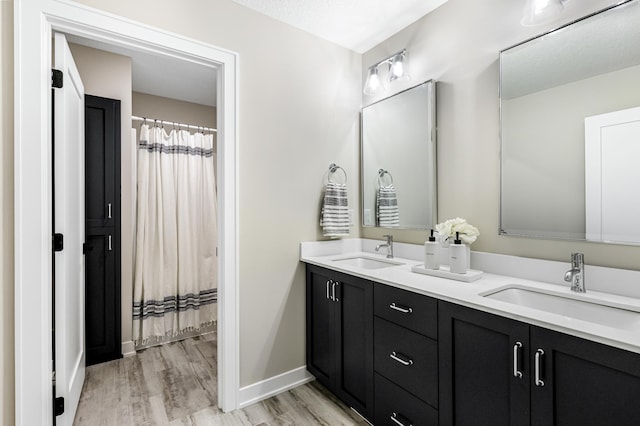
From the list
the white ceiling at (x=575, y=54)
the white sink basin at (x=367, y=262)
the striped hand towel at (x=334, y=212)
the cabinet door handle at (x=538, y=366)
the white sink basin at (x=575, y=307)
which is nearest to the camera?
the cabinet door handle at (x=538, y=366)

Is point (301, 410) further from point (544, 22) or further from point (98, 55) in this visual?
point (98, 55)

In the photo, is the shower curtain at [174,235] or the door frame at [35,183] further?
the shower curtain at [174,235]

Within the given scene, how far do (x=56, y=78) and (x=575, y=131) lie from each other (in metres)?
2.49

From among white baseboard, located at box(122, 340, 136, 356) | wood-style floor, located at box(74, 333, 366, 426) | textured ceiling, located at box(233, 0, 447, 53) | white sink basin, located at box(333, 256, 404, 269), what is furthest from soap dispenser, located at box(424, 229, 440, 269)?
white baseboard, located at box(122, 340, 136, 356)

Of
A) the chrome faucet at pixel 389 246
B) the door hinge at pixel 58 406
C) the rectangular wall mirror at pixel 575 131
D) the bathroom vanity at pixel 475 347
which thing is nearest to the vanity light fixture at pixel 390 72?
the rectangular wall mirror at pixel 575 131

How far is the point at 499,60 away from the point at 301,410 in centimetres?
236

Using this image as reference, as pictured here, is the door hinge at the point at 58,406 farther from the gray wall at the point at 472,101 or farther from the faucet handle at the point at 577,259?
the faucet handle at the point at 577,259

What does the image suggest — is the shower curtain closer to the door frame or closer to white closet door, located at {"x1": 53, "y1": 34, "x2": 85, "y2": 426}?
white closet door, located at {"x1": 53, "y1": 34, "x2": 85, "y2": 426}

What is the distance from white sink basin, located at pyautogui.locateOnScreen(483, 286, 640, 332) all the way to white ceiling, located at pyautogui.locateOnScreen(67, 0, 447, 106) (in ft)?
5.93

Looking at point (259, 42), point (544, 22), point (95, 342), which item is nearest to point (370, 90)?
point (259, 42)

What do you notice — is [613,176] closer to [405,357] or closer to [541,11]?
[541,11]

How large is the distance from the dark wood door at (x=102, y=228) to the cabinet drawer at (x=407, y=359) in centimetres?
220

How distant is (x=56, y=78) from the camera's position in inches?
61.3

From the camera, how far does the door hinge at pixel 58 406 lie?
5.15ft
